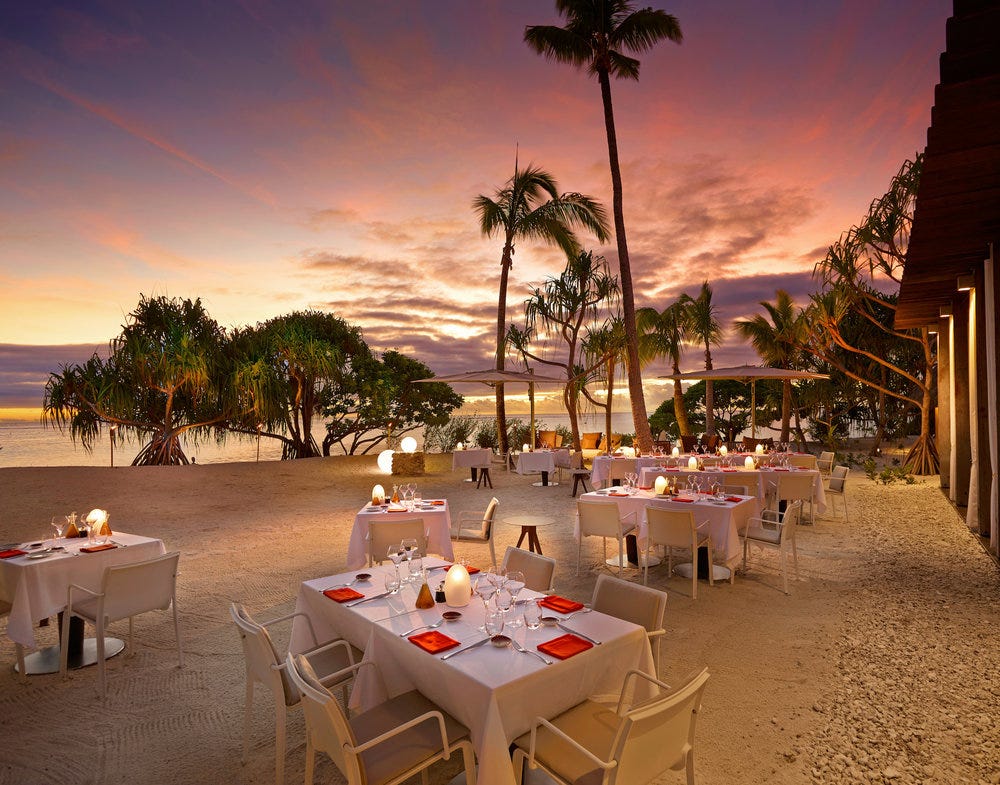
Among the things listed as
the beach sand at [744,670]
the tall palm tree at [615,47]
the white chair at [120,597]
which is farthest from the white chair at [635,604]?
→ the tall palm tree at [615,47]

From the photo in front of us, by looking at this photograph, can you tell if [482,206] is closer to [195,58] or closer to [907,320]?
[195,58]

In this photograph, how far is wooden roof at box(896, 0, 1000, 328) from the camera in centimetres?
285

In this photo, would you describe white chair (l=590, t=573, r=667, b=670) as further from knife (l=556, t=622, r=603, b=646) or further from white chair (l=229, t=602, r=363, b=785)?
white chair (l=229, t=602, r=363, b=785)

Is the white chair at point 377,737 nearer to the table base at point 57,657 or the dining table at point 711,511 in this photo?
the table base at point 57,657

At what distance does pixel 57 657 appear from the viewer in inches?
157

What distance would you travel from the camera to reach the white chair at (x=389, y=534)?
4.86m

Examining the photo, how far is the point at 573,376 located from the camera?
52.6 ft

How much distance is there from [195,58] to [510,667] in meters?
9.64

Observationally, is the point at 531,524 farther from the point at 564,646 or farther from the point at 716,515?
the point at 564,646

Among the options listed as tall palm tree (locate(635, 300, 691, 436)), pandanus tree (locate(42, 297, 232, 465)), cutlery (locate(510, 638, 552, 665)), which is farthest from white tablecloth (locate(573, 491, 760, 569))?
tall palm tree (locate(635, 300, 691, 436))

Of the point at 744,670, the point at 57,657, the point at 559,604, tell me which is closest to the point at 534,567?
the point at 559,604

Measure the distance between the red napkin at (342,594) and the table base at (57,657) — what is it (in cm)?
222

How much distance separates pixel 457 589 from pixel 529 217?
14079 mm

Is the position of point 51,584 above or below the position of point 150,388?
below
